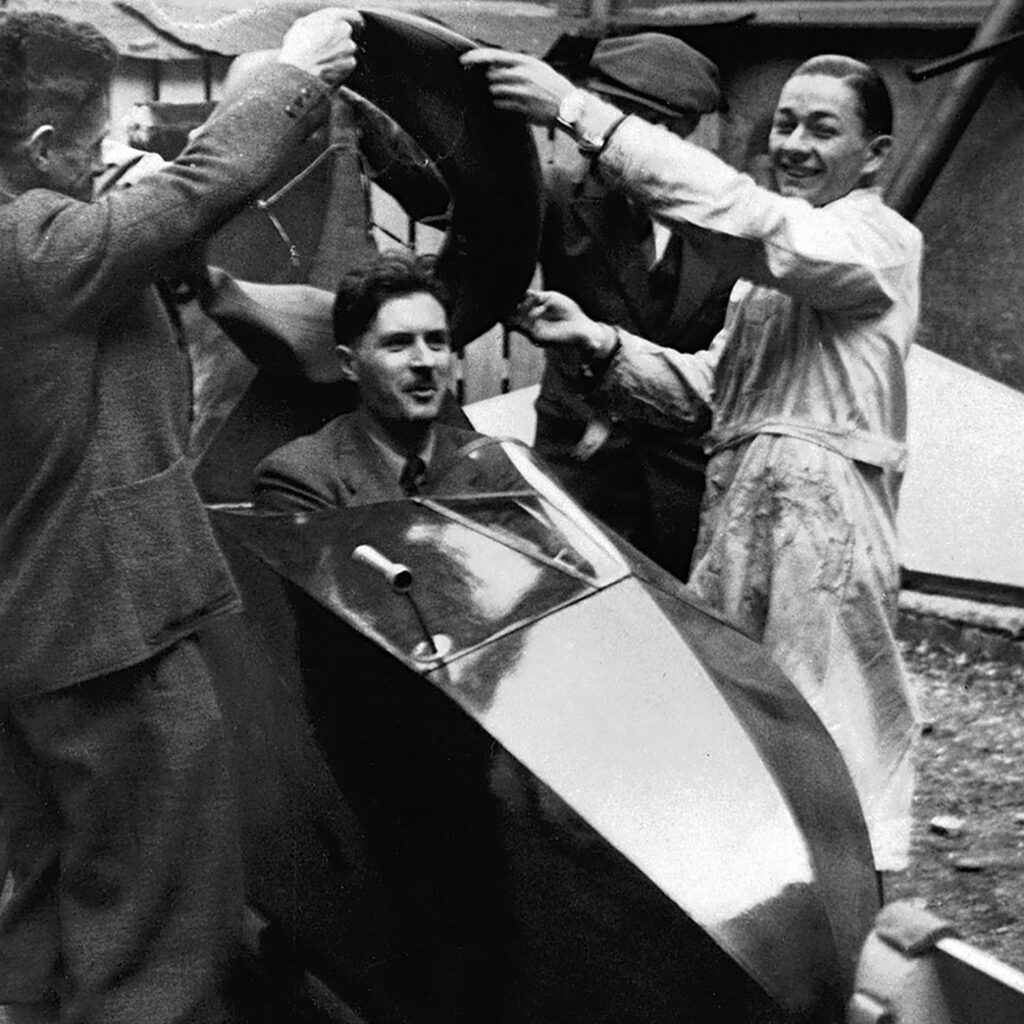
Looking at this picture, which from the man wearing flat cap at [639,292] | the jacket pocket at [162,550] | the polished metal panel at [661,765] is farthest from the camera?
the man wearing flat cap at [639,292]

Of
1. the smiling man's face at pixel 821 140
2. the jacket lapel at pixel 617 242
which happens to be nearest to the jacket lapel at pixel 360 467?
the smiling man's face at pixel 821 140

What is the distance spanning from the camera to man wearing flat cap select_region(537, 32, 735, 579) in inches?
155

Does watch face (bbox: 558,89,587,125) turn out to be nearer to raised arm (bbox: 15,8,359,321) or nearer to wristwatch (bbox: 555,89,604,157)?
wristwatch (bbox: 555,89,604,157)

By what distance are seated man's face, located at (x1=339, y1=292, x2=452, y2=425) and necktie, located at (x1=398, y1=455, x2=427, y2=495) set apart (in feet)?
0.24

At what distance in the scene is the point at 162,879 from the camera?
2520 mm

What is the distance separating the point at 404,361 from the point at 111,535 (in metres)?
0.66

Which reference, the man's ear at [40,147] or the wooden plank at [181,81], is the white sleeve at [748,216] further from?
the wooden plank at [181,81]

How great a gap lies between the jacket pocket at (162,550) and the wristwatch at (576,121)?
2.77ft

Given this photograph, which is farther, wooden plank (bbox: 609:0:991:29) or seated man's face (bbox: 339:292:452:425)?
wooden plank (bbox: 609:0:991:29)

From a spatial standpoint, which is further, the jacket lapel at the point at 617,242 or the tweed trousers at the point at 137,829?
the jacket lapel at the point at 617,242

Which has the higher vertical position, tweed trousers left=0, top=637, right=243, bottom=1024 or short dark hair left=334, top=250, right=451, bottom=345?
short dark hair left=334, top=250, right=451, bottom=345

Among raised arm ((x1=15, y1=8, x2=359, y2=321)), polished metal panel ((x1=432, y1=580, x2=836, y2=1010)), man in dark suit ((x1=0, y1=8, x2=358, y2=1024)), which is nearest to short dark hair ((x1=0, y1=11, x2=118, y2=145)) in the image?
man in dark suit ((x1=0, y1=8, x2=358, y2=1024))

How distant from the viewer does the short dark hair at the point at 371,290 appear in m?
2.91

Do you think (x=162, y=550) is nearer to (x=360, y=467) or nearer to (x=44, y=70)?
(x=360, y=467)
